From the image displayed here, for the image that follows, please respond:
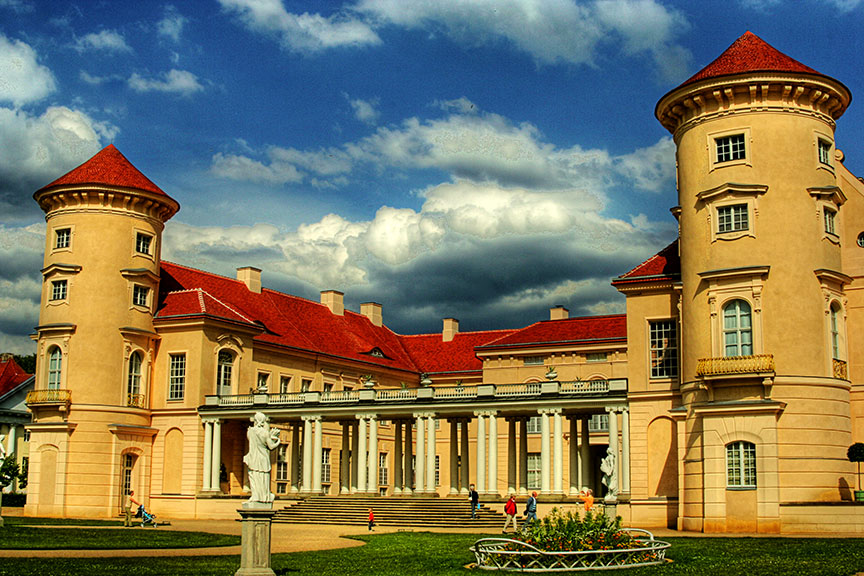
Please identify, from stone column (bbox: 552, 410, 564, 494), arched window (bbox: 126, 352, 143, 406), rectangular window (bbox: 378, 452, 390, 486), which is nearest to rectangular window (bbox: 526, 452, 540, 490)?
rectangular window (bbox: 378, 452, 390, 486)

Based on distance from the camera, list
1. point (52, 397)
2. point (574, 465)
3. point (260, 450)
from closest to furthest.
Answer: point (260, 450)
point (574, 465)
point (52, 397)

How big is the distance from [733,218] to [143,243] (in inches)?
1166

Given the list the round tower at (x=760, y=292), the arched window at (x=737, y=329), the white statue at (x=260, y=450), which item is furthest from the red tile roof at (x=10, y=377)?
the white statue at (x=260, y=450)

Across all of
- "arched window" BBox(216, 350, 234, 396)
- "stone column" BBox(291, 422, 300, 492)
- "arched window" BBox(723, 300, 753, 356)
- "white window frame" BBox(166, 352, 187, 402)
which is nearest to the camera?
"arched window" BBox(723, 300, 753, 356)

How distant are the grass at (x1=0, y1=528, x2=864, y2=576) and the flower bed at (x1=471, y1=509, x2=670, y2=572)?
55cm

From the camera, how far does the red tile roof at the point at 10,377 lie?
74.0 meters

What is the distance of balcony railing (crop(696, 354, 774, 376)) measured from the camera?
32531 millimetres

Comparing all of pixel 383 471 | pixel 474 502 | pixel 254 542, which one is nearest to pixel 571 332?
pixel 383 471

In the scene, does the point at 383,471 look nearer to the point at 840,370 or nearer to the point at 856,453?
the point at 840,370

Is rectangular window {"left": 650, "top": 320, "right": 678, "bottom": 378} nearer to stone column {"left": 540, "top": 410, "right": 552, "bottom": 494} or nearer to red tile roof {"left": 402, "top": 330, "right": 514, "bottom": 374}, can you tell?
stone column {"left": 540, "top": 410, "right": 552, "bottom": 494}

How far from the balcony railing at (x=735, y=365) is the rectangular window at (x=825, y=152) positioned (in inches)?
296

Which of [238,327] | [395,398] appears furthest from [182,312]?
[395,398]

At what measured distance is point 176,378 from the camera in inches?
1984

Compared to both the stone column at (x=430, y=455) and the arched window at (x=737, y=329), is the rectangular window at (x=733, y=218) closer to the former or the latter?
the arched window at (x=737, y=329)
